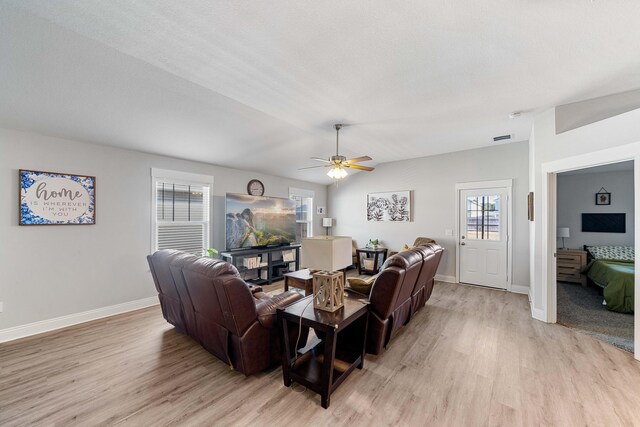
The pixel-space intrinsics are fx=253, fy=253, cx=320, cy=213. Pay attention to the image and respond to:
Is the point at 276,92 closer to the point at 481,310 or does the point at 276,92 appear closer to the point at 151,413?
the point at 151,413

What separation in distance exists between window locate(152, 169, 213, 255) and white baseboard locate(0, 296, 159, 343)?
33.7 inches

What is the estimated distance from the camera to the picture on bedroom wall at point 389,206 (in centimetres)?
587

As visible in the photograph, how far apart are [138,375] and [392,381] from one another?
7.20 ft

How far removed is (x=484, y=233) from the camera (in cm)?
493

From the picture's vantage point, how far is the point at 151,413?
178 cm

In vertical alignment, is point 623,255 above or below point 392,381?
above

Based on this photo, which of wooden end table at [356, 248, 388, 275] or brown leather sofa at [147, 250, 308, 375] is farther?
wooden end table at [356, 248, 388, 275]

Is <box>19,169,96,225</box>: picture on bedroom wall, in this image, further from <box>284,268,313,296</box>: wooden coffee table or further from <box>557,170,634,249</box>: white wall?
<box>557,170,634,249</box>: white wall

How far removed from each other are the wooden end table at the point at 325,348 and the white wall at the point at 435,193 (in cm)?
378

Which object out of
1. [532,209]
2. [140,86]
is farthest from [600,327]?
[140,86]

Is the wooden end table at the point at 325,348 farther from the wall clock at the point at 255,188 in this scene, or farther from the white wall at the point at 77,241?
the wall clock at the point at 255,188

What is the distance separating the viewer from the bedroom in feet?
11.8

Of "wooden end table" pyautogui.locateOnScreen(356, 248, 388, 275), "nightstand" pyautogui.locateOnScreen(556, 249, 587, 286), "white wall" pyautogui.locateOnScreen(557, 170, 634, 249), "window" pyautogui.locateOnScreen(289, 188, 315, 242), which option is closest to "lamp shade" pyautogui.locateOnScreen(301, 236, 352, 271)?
"wooden end table" pyautogui.locateOnScreen(356, 248, 388, 275)

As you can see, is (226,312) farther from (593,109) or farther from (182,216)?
(593,109)
